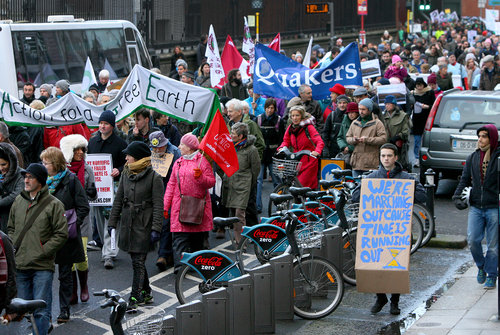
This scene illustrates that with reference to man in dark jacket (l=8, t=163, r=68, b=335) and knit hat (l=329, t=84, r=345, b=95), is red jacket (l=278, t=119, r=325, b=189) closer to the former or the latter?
knit hat (l=329, t=84, r=345, b=95)

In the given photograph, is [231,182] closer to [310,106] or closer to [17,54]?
[310,106]

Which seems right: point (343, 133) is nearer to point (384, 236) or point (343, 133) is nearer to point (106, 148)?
point (106, 148)

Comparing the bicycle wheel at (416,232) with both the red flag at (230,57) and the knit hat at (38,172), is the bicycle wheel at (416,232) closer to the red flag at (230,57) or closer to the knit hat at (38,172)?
the knit hat at (38,172)

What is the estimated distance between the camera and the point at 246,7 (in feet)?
131

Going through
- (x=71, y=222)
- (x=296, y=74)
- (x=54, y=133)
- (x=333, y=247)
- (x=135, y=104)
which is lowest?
(x=333, y=247)

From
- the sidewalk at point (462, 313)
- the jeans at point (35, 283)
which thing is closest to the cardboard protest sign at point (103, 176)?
the jeans at point (35, 283)

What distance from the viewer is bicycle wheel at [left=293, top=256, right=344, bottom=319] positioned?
29.8 ft

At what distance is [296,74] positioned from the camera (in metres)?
15.5

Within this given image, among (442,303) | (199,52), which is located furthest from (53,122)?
(199,52)

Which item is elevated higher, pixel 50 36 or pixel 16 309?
pixel 50 36

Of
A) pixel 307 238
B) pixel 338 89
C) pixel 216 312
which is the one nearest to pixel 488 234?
pixel 307 238

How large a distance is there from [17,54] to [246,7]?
19196 millimetres

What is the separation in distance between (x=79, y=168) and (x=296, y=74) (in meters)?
5.97

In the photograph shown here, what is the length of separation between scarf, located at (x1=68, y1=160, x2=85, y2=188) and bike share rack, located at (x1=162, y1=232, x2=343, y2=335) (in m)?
2.72
